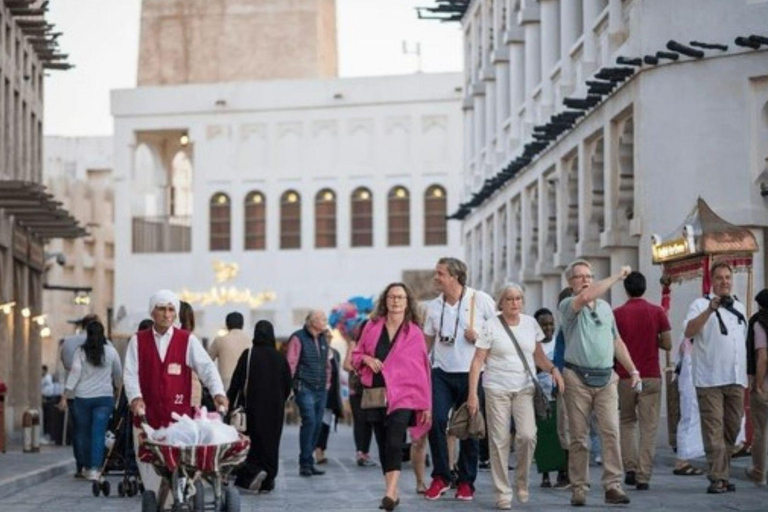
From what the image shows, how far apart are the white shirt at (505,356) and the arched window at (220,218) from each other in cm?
5457

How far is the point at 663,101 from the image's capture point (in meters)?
27.5

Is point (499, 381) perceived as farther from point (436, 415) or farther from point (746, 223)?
point (746, 223)

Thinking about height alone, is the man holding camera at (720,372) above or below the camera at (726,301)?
below

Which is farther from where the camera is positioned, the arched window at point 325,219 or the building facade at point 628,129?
the arched window at point 325,219

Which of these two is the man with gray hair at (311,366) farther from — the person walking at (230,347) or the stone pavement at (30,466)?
the stone pavement at (30,466)

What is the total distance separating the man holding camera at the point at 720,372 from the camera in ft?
59.0

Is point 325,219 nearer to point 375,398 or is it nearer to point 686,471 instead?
A: point 686,471

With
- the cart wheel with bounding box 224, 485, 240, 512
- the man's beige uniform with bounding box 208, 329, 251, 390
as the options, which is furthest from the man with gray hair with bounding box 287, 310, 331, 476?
the cart wheel with bounding box 224, 485, 240, 512

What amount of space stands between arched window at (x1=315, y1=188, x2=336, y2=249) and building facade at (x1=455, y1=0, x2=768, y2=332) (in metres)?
26.5

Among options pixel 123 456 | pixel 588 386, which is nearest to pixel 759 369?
pixel 588 386

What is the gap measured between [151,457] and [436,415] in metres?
4.88

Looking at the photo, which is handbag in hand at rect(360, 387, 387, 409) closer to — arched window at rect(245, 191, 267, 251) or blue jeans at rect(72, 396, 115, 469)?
blue jeans at rect(72, 396, 115, 469)

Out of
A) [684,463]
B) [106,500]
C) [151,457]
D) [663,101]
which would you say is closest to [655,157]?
[663,101]

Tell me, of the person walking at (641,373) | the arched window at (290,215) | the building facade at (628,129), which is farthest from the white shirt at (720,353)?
the arched window at (290,215)
